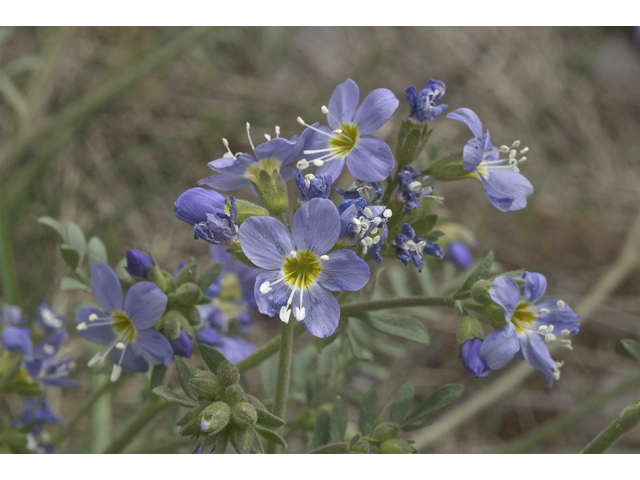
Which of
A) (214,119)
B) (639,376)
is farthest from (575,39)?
(639,376)

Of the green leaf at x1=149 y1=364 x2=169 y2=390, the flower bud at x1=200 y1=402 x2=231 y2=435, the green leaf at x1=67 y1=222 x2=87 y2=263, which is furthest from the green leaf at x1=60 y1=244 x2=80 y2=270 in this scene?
the flower bud at x1=200 y1=402 x2=231 y2=435

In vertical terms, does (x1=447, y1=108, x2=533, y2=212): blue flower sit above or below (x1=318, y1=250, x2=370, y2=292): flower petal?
above

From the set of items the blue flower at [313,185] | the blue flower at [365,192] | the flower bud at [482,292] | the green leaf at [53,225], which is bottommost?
the green leaf at [53,225]

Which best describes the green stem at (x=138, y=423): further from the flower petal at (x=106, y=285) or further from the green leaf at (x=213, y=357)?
the green leaf at (x=213, y=357)

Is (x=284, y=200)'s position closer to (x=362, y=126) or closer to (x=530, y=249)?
(x=362, y=126)

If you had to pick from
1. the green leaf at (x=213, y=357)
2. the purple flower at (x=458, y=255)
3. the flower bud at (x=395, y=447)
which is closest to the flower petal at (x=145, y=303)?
the green leaf at (x=213, y=357)

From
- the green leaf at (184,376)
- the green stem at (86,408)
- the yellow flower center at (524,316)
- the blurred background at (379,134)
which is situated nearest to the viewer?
the green leaf at (184,376)

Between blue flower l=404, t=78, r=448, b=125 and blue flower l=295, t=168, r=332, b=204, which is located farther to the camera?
blue flower l=404, t=78, r=448, b=125

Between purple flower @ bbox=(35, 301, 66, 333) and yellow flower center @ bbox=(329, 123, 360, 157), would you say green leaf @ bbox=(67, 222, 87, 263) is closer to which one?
purple flower @ bbox=(35, 301, 66, 333)

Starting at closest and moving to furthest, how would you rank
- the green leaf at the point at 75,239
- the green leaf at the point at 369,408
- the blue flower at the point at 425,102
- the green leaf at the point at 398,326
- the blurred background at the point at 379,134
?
the blue flower at the point at 425,102
the green leaf at the point at 398,326
the green leaf at the point at 369,408
the green leaf at the point at 75,239
the blurred background at the point at 379,134
